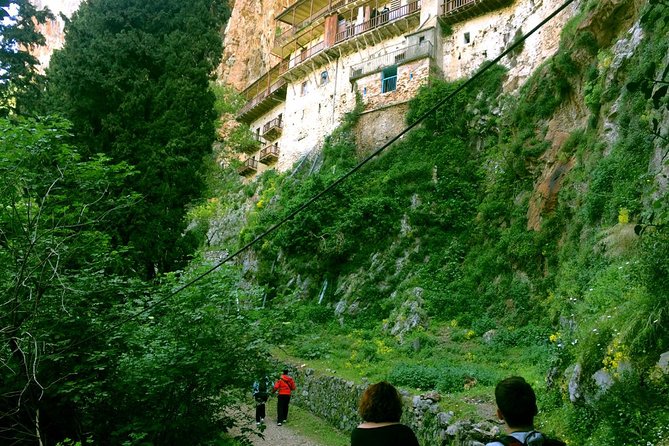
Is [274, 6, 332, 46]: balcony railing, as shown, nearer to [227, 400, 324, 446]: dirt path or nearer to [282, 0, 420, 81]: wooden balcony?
[282, 0, 420, 81]: wooden balcony

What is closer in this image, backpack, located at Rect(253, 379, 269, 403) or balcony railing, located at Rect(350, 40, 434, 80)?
backpack, located at Rect(253, 379, 269, 403)

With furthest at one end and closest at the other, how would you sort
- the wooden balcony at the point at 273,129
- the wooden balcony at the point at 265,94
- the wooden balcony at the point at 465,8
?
the wooden balcony at the point at 265,94
the wooden balcony at the point at 273,129
the wooden balcony at the point at 465,8

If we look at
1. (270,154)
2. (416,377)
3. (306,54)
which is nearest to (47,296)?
(416,377)

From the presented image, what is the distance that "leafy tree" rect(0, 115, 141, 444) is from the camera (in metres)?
5.57

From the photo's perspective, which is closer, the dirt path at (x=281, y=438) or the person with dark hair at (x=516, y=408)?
the person with dark hair at (x=516, y=408)

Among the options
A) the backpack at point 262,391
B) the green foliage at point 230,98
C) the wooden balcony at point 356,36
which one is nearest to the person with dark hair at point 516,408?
the backpack at point 262,391

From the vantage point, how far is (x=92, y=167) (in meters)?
7.09

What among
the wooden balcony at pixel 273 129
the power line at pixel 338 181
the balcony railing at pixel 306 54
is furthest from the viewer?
the wooden balcony at pixel 273 129

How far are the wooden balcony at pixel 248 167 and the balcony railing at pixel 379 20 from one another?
9.99 m

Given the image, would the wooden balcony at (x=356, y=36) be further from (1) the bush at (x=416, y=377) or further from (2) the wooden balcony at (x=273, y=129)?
(1) the bush at (x=416, y=377)

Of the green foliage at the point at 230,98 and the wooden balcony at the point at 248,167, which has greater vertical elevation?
the green foliage at the point at 230,98

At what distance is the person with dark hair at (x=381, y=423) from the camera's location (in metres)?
2.81

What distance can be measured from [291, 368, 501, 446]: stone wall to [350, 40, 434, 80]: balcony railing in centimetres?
1671

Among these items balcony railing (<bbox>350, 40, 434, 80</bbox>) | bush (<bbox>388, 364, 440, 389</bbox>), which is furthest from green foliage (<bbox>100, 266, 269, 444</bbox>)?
balcony railing (<bbox>350, 40, 434, 80</bbox>)
